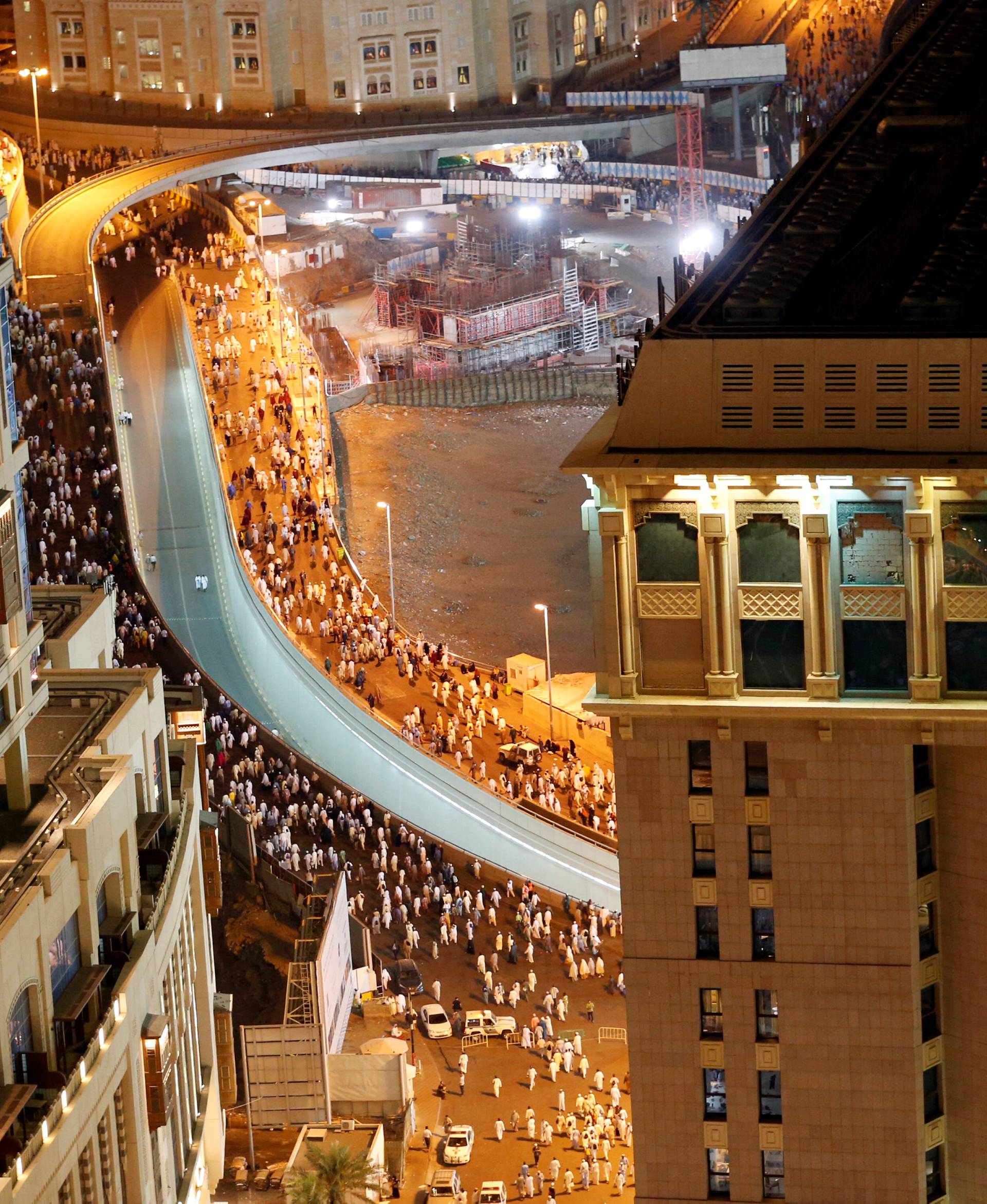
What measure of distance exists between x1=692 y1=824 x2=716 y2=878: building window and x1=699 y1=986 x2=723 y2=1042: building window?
5.97ft

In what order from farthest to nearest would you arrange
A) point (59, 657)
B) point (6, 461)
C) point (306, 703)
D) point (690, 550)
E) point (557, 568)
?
point (557, 568)
point (306, 703)
point (59, 657)
point (6, 461)
point (690, 550)

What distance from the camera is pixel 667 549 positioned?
3844 centimetres

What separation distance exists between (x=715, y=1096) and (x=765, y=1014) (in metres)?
1.59

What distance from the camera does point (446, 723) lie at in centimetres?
8369

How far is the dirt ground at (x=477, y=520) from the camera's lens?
106m

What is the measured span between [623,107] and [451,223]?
1548 cm

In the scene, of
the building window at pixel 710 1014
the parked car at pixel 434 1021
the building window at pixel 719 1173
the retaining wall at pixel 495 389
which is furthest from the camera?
the retaining wall at pixel 495 389

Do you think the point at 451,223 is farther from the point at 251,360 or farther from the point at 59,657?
the point at 59,657

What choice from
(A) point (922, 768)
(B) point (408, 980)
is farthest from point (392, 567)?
(A) point (922, 768)

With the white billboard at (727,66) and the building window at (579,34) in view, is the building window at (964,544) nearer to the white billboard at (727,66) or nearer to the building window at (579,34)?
the white billboard at (727,66)

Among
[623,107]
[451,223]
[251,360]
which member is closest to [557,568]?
[251,360]

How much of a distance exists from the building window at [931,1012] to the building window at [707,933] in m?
3.31

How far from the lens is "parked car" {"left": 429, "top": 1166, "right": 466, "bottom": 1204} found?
2126 inches

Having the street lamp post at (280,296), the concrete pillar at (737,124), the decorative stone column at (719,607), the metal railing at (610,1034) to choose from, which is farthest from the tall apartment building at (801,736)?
the concrete pillar at (737,124)
